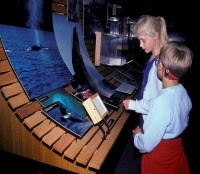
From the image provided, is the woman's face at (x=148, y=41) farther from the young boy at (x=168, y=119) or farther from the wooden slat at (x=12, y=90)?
the wooden slat at (x=12, y=90)

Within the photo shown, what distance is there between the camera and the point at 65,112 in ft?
7.64

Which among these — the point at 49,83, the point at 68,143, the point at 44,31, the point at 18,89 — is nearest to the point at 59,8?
the point at 44,31

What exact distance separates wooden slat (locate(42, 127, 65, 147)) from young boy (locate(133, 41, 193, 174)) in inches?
28.6

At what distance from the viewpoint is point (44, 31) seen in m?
2.59

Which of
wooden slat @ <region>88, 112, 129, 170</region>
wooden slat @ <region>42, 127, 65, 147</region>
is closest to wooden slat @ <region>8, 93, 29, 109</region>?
wooden slat @ <region>42, 127, 65, 147</region>

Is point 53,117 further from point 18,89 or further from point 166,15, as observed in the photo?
point 166,15

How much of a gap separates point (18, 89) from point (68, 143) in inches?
27.6

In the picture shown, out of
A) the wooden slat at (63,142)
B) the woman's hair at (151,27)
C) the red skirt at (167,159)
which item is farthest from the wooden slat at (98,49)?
the red skirt at (167,159)

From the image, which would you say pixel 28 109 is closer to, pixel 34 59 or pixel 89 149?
pixel 34 59

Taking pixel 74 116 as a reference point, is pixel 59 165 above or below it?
below

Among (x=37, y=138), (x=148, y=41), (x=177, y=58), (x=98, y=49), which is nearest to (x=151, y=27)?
(x=148, y=41)

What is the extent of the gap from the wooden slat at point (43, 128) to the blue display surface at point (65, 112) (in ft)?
0.18

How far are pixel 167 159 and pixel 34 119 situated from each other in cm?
130

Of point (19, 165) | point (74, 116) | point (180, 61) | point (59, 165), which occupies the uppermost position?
point (180, 61)
